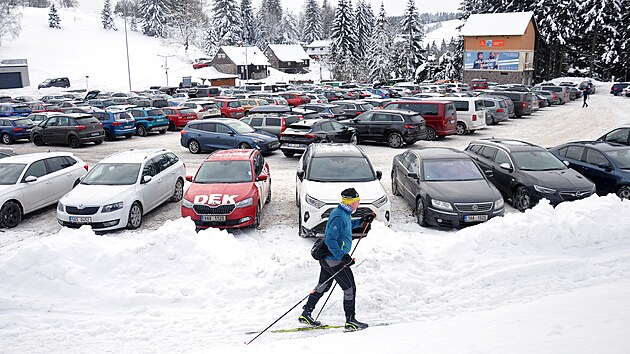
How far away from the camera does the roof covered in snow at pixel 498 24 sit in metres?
62.2

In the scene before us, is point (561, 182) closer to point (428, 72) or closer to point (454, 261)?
point (454, 261)

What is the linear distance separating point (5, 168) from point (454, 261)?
1138cm

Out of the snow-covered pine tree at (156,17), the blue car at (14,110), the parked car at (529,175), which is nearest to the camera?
the parked car at (529,175)

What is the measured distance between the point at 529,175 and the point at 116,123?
21.0m

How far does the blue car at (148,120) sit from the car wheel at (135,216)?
16580 mm

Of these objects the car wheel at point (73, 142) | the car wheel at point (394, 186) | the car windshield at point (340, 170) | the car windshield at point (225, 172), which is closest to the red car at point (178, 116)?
the car wheel at point (73, 142)

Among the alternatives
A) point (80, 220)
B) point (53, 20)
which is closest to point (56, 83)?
point (53, 20)

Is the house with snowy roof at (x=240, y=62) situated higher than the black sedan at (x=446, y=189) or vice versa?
the house with snowy roof at (x=240, y=62)

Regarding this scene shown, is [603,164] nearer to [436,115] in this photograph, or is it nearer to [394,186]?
[394,186]

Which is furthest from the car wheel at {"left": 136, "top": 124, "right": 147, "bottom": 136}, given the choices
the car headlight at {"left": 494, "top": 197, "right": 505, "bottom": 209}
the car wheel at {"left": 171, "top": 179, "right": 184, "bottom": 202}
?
the car headlight at {"left": 494, "top": 197, "right": 505, "bottom": 209}

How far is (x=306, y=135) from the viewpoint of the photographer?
19516 millimetres

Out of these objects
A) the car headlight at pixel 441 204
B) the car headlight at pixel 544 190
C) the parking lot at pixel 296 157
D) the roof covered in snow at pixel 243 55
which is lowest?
the parking lot at pixel 296 157

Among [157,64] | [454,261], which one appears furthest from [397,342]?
[157,64]

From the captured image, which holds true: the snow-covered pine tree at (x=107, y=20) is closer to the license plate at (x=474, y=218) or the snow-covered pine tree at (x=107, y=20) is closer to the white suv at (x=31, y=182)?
the white suv at (x=31, y=182)
